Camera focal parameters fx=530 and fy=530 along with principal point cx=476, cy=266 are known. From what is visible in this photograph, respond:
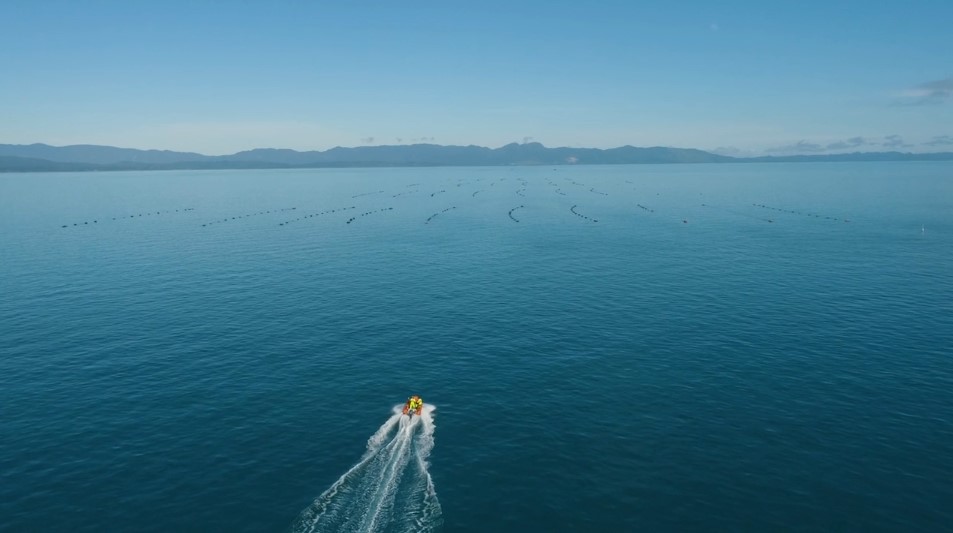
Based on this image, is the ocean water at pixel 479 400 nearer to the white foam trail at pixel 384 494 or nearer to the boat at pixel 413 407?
the white foam trail at pixel 384 494

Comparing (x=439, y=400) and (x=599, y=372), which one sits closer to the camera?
(x=439, y=400)

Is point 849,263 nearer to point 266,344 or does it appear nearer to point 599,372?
point 599,372

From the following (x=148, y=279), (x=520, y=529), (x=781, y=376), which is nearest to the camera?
(x=520, y=529)

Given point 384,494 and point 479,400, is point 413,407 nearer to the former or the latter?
point 479,400

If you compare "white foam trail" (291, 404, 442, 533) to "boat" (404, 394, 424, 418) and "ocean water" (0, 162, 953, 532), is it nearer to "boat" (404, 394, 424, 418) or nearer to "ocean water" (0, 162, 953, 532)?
"ocean water" (0, 162, 953, 532)

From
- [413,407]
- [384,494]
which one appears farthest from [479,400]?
[384,494]

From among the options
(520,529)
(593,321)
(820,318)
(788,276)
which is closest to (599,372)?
(593,321)

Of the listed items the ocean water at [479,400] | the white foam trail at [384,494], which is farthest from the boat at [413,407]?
the white foam trail at [384,494]
